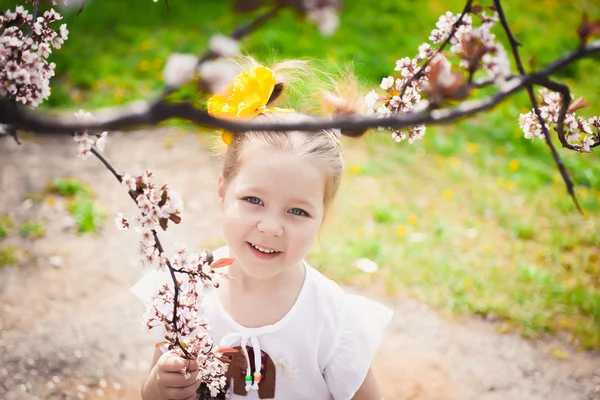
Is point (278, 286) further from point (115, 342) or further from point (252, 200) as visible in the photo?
point (115, 342)

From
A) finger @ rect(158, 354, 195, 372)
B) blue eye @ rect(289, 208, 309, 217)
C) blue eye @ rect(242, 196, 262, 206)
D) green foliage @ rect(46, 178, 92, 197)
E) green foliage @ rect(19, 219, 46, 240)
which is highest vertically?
green foliage @ rect(46, 178, 92, 197)

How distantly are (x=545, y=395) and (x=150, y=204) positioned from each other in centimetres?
211

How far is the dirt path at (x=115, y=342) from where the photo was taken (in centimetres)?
237

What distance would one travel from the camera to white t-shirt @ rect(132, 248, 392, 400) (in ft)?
5.81

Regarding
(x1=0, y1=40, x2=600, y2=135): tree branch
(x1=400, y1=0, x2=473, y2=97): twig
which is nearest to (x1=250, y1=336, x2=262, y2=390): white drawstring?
(x1=400, y1=0, x2=473, y2=97): twig

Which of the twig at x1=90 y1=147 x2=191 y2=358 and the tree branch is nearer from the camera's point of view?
the tree branch

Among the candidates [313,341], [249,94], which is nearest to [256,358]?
[313,341]

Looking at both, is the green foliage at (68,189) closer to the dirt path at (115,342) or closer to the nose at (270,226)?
the dirt path at (115,342)

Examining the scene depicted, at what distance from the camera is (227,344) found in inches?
69.6

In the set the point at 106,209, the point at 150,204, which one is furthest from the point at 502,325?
the point at 106,209

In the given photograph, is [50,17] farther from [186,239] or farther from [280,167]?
[186,239]

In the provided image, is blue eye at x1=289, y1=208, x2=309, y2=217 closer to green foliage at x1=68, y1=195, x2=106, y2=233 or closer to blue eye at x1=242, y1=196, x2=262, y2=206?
blue eye at x1=242, y1=196, x2=262, y2=206

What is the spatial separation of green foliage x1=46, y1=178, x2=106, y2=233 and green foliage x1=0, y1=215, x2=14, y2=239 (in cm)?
33

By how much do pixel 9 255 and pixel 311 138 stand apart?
84.1 inches
